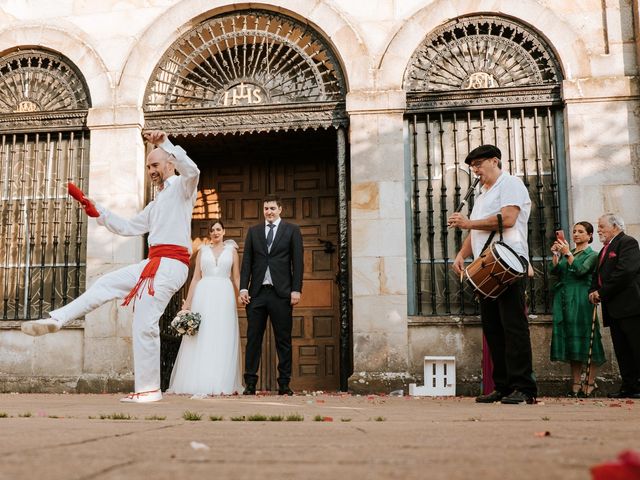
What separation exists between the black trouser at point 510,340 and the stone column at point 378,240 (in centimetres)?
259

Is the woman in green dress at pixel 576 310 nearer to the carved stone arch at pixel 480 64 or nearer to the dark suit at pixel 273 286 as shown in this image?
the carved stone arch at pixel 480 64

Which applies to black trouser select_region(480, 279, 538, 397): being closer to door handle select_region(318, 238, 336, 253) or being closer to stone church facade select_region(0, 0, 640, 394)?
stone church facade select_region(0, 0, 640, 394)

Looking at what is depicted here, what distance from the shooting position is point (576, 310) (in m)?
7.95

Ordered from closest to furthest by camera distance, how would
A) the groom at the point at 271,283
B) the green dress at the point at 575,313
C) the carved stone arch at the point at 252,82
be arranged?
the green dress at the point at 575,313
the groom at the point at 271,283
the carved stone arch at the point at 252,82

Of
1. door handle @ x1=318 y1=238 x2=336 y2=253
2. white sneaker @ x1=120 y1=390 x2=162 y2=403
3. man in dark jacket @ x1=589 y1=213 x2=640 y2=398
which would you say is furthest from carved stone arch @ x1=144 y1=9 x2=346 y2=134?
white sneaker @ x1=120 y1=390 x2=162 y2=403

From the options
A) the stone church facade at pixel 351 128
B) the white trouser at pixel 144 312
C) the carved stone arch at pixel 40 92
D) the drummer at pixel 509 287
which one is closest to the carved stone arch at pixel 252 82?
the stone church facade at pixel 351 128

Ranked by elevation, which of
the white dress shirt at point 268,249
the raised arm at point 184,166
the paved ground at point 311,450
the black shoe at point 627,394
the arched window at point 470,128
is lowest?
the black shoe at point 627,394

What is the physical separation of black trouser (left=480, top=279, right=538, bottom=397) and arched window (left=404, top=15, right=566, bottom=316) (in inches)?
106

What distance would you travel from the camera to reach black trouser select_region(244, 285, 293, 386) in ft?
26.9

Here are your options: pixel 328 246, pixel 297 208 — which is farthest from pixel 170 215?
pixel 297 208

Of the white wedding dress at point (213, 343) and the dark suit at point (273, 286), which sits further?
the white wedding dress at point (213, 343)

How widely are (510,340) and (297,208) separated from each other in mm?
5845

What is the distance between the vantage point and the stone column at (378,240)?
342 inches

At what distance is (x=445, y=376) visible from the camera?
8383 mm
